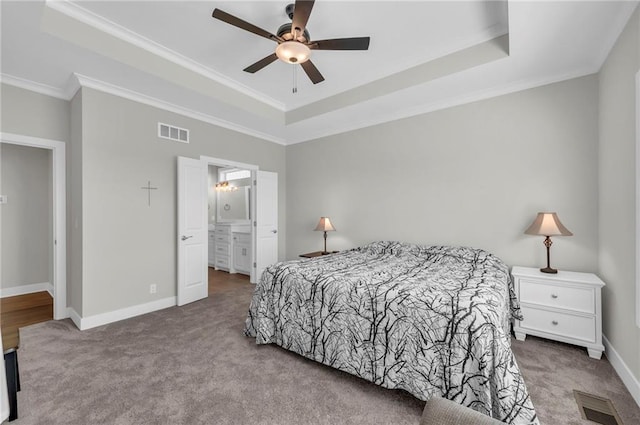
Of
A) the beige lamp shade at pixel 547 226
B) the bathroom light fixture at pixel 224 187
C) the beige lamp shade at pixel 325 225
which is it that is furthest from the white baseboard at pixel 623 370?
the bathroom light fixture at pixel 224 187

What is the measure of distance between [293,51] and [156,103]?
2.30 metres

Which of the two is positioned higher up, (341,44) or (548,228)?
(341,44)

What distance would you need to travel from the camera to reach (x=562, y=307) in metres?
2.59

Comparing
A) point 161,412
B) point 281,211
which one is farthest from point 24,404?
point 281,211

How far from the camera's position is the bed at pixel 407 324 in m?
1.65

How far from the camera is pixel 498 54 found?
2729mm

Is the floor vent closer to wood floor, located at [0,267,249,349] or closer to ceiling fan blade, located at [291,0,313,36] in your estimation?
ceiling fan blade, located at [291,0,313,36]

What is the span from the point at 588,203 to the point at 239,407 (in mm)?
3591

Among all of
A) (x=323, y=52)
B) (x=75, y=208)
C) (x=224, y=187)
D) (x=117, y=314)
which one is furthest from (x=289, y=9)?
(x=224, y=187)

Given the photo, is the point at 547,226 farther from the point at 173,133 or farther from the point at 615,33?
the point at 173,133

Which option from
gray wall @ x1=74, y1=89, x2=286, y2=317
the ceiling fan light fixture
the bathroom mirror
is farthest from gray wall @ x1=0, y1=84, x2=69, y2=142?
the bathroom mirror

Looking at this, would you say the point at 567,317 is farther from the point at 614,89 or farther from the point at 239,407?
the point at 239,407

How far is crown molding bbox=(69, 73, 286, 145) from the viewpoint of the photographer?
10.1ft

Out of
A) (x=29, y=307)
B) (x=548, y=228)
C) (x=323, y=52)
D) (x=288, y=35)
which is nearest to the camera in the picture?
(x=288, y=35)
